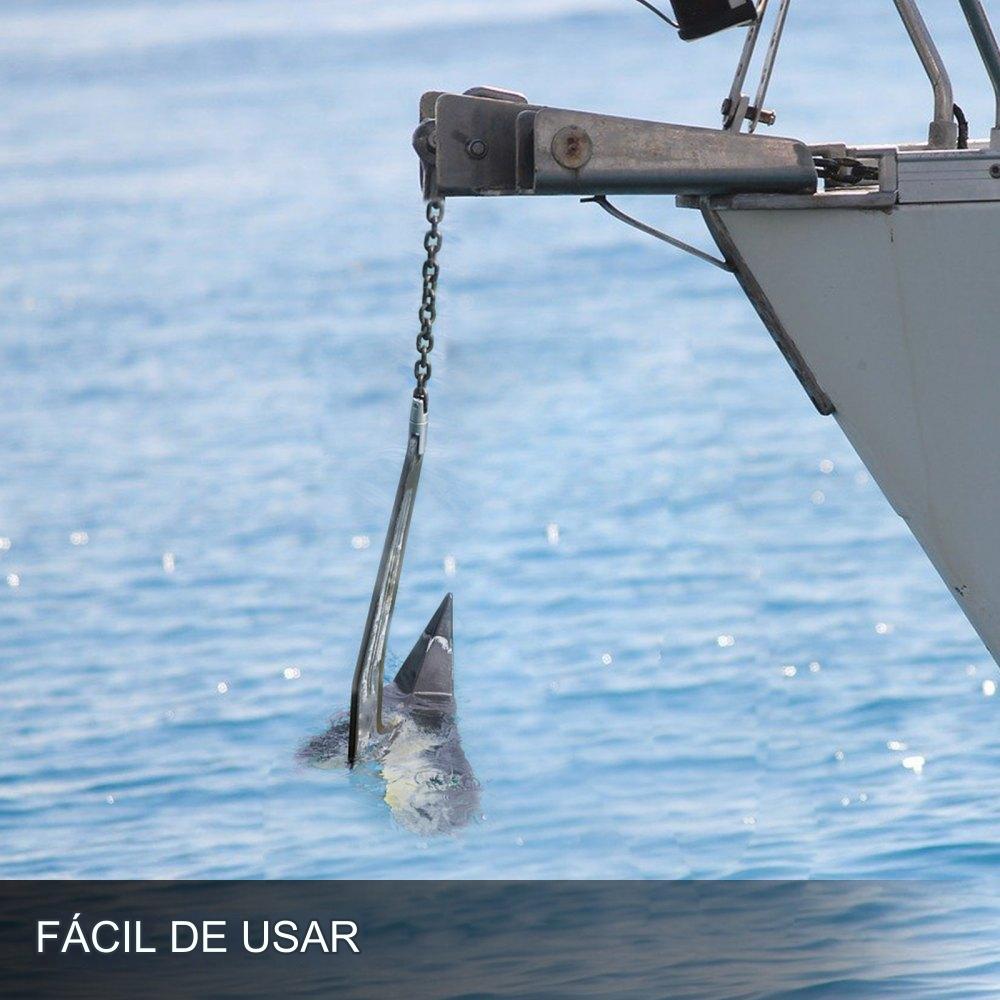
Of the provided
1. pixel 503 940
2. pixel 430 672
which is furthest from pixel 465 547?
pixel 430 672

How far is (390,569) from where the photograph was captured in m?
3.41

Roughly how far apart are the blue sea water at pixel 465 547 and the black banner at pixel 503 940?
11.2 inches

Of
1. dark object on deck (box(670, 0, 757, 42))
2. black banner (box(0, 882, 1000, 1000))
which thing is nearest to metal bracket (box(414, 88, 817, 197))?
dark object on deck (box(670, 0, 757, 42))

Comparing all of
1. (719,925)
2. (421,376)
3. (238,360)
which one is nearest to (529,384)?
(238,360)

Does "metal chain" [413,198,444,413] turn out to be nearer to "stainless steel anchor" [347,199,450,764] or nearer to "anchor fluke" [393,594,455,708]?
"stainless steel anchor" [347,199,450,764]

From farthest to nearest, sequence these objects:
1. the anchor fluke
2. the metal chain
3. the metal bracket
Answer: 1. the anchor fluke
2. the metal chain
3. the metal bracket

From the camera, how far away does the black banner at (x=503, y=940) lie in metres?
4.82

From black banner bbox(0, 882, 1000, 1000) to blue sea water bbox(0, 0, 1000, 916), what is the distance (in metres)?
0.28

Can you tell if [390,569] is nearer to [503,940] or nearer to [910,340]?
[910,340]

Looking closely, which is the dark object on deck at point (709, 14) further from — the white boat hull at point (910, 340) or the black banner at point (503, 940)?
the black banner at point (503, 940)

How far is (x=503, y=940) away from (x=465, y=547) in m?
4.43

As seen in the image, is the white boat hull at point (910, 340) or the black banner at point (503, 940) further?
the black banner at point (503, 940)

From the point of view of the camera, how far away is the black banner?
4.82 m

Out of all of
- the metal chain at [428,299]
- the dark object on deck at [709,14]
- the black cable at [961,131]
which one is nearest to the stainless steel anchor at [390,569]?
the metal chain at [428,299]
